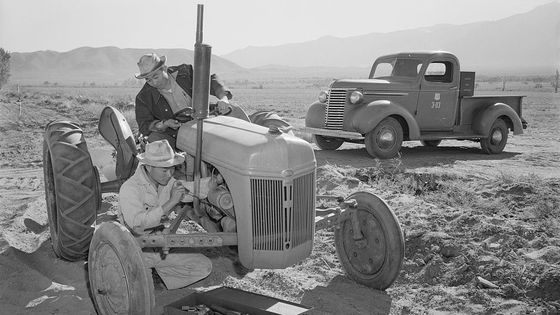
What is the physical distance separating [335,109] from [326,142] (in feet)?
3.73

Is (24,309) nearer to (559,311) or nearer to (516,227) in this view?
(559,311)

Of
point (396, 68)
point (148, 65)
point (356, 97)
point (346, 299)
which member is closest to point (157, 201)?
point (148, 65)

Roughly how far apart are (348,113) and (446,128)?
2363mm

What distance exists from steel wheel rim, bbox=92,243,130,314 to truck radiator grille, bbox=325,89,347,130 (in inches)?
322

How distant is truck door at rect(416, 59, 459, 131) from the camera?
41.2 feet

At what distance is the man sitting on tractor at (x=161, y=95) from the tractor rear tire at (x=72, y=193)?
0.66 m

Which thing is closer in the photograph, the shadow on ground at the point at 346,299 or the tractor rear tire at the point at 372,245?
→ the shadow on ground at the point at 346,299

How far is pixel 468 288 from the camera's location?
5.29 m

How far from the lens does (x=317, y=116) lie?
12.6 m

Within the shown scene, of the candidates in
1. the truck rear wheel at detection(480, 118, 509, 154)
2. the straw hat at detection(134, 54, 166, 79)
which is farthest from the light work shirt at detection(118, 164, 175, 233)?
the truck rear wheel at detection(480, 118, 509, 154)

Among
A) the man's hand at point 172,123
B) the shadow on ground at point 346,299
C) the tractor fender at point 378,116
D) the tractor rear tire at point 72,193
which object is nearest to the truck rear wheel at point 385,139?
the tractor fender at point 378,116

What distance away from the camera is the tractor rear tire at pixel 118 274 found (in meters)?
3.98

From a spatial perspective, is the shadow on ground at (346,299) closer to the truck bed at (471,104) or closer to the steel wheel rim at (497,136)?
the truck bed at (471,104)

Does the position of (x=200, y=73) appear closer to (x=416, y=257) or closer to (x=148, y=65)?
(x=148, y=65)
